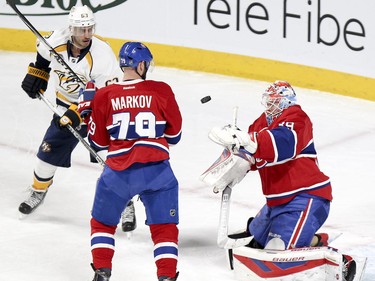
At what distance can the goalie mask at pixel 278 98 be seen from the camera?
181 inches

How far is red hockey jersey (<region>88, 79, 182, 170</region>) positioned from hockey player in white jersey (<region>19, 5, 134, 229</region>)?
2.74 feet

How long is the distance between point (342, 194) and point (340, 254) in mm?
1423

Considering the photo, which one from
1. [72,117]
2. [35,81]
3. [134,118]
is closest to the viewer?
[134,118]

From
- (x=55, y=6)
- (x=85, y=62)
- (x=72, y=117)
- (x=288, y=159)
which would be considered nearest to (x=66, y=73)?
(x=85, y=62)

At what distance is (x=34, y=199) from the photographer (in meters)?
5.45

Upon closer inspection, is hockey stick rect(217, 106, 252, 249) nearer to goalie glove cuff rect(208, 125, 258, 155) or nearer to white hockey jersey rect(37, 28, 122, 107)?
goalie glove cuff rect(208, 125, 258, 155)

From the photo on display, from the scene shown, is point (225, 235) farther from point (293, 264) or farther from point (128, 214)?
point (128, 214)

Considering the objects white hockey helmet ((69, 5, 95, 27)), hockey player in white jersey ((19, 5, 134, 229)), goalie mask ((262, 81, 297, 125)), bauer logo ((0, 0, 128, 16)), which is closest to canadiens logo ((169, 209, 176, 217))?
goalie mask ((262, 81, 297, 125))

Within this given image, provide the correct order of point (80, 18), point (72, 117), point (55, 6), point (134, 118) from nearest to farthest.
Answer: point (134, 118) → point (72, 117) → point (80, 18) → point (55, 6)

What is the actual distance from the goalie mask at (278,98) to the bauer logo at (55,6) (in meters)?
3.35

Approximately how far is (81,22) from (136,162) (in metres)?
1.06

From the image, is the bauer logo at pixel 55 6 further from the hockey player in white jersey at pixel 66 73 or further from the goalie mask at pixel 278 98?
the goalie mask at pixel 278 98

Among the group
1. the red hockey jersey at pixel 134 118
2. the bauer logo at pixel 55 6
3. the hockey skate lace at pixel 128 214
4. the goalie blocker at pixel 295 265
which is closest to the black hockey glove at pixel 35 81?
the hockey skate lace at pixel 128 214

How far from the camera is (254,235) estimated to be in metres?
4.84
